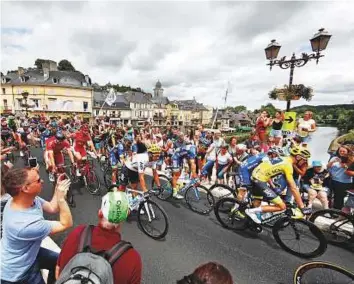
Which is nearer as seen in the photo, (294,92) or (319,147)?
(294,92)

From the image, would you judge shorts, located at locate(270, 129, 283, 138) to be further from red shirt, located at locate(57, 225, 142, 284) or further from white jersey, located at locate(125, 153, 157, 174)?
red shirt, located at locate(57, 225, 142, 284)

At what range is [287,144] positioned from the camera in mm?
8211

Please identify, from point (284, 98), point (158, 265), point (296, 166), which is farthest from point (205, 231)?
point (284, 98)

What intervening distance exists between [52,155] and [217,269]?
251 inches

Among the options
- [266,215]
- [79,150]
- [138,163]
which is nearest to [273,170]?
[266,215]

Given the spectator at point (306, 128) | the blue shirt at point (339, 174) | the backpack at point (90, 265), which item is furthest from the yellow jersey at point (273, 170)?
the spectator at point (306, 128)

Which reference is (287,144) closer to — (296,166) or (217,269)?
(296,166)

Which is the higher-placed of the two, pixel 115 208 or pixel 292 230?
pixel 115 208

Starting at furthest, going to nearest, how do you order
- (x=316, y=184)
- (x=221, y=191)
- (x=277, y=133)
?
(x=277, y=133) → (x=221, y=191) → (x=316, y=184)

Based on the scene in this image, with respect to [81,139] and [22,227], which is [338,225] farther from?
[81,139]

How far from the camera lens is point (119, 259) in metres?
1.74

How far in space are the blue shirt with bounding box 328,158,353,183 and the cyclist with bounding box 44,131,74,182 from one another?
6.95 meters

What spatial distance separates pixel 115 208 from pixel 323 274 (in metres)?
2.74

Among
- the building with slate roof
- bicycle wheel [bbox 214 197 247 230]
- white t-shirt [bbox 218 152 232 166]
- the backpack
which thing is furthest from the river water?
the building with slate roof
